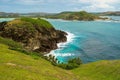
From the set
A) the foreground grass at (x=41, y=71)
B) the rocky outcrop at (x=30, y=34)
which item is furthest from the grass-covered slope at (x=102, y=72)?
the rocky outcrop at (x=30, y=34)

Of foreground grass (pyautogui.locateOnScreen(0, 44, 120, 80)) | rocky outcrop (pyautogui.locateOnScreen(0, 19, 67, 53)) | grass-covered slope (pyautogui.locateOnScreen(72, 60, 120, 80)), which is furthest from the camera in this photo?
rocky outcrop (pyautogui.locateOnScreen(0, 19, 67, 53))

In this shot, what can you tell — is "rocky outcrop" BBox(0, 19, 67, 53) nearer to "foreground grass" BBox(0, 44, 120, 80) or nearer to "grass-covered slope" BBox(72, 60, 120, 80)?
"grass-covered slope" BBox(72, 60, 120, 80)

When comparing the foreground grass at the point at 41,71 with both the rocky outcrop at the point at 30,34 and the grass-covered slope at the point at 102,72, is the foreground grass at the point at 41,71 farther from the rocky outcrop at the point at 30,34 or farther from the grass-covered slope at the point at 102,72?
the rocky outcrop at the point at 30,34

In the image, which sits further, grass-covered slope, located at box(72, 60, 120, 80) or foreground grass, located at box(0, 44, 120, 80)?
grass-covered slope, located at box(72, 60, 120, 80)

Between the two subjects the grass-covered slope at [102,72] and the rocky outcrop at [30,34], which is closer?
the grass-covered slope at [102,72]

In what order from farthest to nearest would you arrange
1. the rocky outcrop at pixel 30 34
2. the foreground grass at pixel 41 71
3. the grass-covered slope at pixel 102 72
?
1. the rocky outcrop at pixel 30 34
2. the grass-covered slope at pixel 102 72
3. the foreground grass at pixel 41 71

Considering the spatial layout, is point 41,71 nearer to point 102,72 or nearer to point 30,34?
point 102,72

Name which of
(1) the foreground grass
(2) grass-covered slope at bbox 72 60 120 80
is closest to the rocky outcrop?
(2) grass-covered slope at bbox 72 60 120 80

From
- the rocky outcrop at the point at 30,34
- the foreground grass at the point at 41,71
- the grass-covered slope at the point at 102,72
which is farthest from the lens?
the rocky outcrop at the point at 30,34
